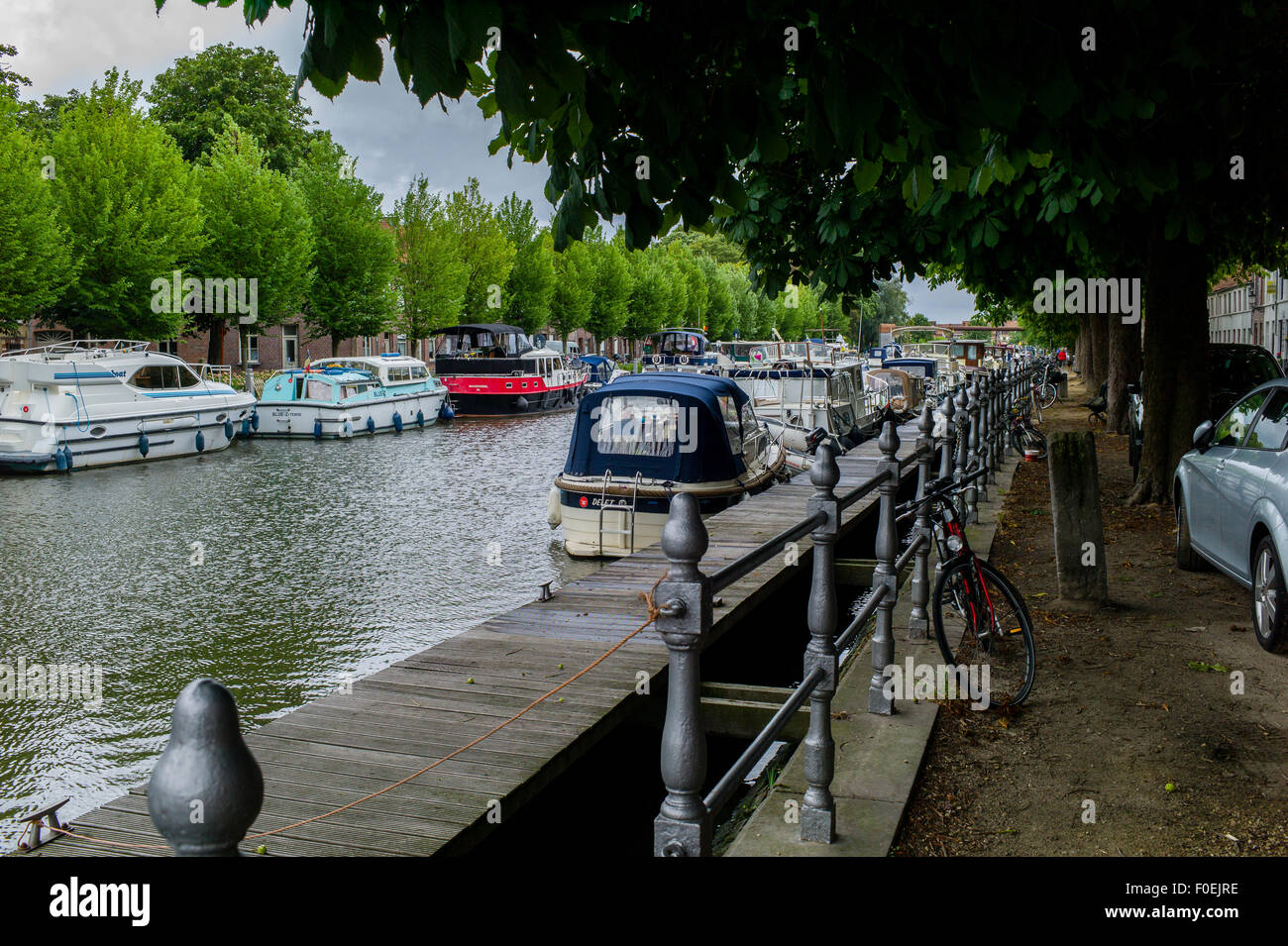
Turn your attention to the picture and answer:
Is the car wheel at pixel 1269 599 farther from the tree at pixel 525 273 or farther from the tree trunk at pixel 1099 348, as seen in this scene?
the tree at pixel 525 273

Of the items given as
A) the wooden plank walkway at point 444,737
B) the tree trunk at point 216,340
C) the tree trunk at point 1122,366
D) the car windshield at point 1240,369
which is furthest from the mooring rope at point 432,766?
the tree trunk at point 216,340

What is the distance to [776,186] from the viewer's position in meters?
13.1

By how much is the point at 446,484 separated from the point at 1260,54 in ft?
55.9

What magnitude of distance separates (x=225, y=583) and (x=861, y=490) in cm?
1022

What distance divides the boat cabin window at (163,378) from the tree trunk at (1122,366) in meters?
22.9

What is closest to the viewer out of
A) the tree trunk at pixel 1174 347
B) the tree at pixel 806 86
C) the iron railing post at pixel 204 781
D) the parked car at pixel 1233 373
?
the iron railing post at pixel 204 781

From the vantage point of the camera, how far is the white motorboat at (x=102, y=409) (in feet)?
77.5

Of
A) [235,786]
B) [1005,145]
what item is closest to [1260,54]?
[1005,145]

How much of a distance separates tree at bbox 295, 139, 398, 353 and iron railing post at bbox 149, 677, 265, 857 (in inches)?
1727

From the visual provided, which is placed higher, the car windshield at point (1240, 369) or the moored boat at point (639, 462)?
the car windshield at point (1240, 369)

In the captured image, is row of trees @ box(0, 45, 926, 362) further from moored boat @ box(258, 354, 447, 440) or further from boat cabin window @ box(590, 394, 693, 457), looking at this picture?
moored boat @ box(258, 354, 447, 440)

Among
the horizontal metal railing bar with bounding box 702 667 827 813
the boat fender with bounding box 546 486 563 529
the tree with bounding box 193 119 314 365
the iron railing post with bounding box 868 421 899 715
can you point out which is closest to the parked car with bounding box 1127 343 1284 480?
the boat fender with bounding box 546 486 563 529

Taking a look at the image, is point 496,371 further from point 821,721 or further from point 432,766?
point 821,721

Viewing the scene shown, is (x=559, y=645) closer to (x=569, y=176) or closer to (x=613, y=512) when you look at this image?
(x=569, y=176)
